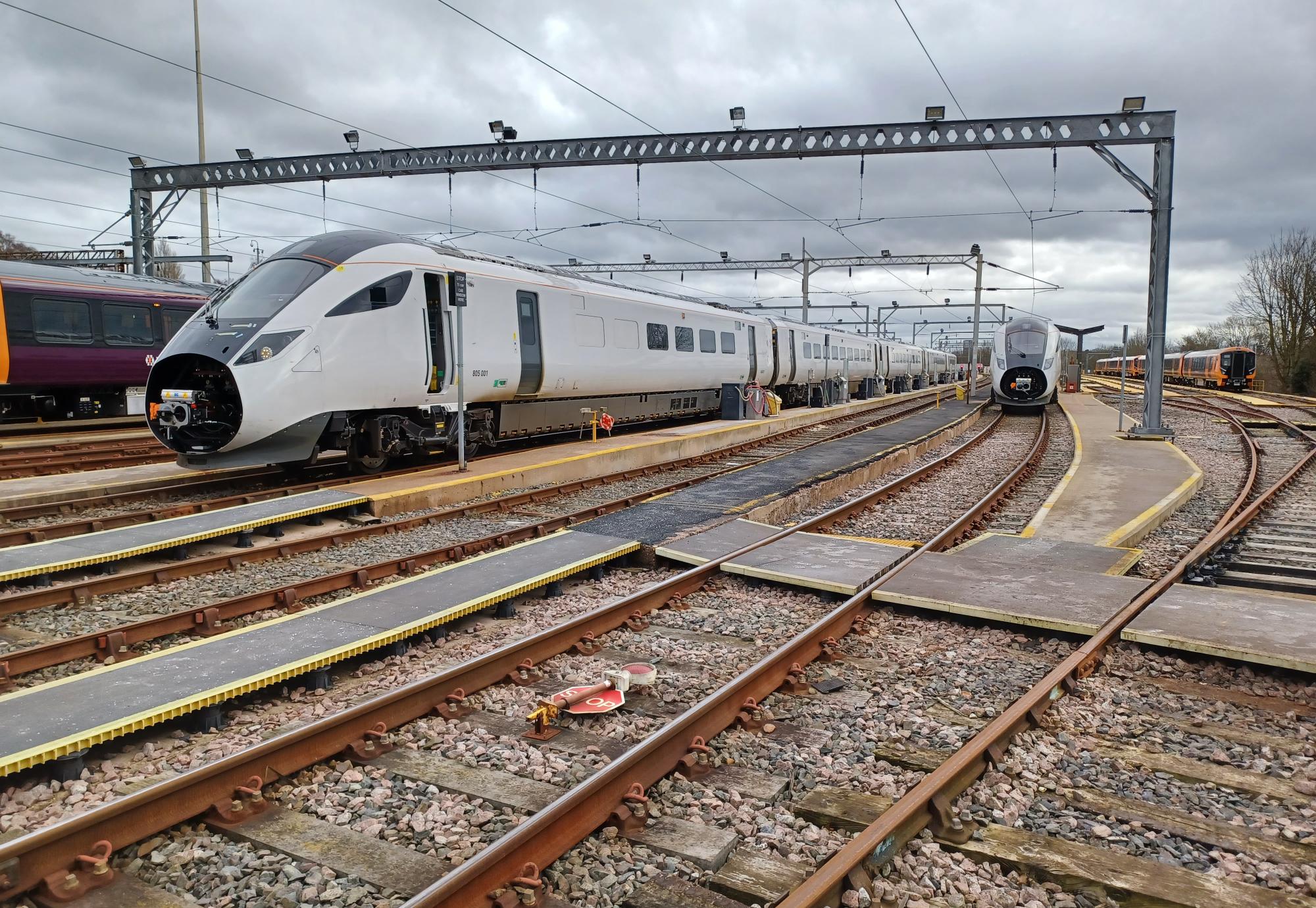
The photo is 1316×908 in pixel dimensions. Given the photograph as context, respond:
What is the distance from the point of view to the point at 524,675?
16.6 ft

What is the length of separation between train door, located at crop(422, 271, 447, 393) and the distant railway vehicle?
29.8 ft

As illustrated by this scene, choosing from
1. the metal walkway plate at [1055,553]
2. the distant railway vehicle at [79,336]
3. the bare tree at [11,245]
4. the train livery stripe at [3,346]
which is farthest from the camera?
the bare tree at [11,245]

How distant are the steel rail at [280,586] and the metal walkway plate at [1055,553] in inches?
171

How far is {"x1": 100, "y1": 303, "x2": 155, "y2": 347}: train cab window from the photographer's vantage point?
59.3ft

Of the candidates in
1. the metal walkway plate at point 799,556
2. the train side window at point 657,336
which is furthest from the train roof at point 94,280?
the metal walkway plate at point 799,556

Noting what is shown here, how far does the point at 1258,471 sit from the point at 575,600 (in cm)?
1418

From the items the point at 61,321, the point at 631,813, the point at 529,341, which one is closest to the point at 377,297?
the point at 529,341

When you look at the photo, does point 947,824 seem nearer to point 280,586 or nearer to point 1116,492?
point 280,586

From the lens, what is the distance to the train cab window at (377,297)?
1052 centimetres

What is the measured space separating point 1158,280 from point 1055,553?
1286cm

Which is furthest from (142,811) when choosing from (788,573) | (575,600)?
(788,573)

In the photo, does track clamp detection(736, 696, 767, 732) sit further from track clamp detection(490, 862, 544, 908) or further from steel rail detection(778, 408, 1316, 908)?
track clamp detection(490, 862, 544, 908)

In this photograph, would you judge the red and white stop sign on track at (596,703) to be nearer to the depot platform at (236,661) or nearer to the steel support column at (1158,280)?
the depot platform at (236,661)

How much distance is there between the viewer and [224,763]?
140 inches
